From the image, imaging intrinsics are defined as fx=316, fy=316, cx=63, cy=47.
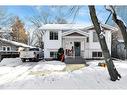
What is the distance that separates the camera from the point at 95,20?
1163cm

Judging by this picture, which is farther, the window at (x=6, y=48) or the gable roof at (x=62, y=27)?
the window at (x=6, y=48)

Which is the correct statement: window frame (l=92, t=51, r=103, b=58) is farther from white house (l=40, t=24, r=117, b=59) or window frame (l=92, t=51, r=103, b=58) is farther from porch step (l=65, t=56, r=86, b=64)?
porch step (l=65, t=56, r=86, b=64)

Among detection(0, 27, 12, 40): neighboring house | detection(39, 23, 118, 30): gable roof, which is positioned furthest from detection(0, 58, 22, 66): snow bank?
detection(0, 27, 12, 40): neighboring house

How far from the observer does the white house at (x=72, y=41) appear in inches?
992

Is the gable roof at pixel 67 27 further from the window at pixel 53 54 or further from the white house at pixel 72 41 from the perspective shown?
the window at pixel 53 54

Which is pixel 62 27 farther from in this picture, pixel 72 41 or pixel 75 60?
pixel 75 60

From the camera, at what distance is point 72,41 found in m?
25.6

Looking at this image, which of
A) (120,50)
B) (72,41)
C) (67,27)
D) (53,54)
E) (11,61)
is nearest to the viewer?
(11,61)

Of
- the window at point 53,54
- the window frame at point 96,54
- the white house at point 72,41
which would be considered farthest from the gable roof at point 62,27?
the window frame at point 96,54

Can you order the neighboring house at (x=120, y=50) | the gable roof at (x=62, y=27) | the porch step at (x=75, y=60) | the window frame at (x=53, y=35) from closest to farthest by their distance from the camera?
1. the porch step at (x=75, y=60)
2. the neighboring house at (x=120, y=50)
3. the gable roof at (x=62, y=27)
4. the window frame at (x=53, y=35)

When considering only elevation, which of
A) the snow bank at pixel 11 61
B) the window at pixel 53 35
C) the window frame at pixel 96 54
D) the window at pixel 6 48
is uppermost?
the window at pixel 53 35

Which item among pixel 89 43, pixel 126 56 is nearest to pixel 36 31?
pixel 89 43

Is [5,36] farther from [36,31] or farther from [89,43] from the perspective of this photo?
[89,43]

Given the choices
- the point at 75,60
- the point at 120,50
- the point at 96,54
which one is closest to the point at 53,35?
the point at 75,60
